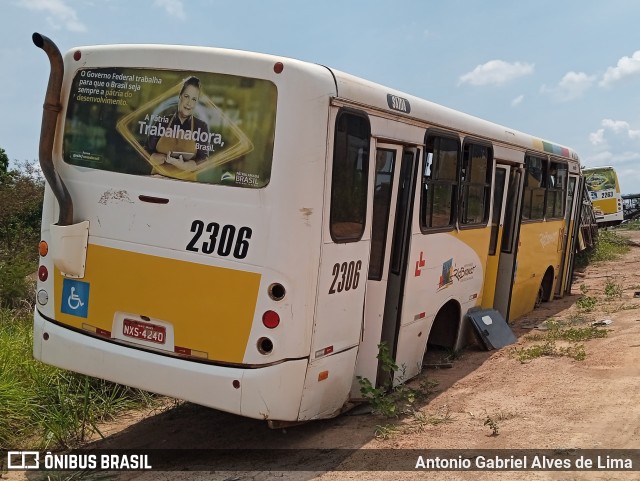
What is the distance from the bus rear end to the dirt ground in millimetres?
793

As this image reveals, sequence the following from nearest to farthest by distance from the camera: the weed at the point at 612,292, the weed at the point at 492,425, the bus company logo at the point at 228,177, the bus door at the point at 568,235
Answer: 1. the bus company logo at the point at 228,177
2. the weed at the point at 492,425
3. the bus door at the point at 568,235
4. the weed at the point at 612,292

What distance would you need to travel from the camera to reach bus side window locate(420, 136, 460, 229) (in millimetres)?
6367

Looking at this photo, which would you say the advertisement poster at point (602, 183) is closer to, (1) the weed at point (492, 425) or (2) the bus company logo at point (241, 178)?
(1) the weed at point (492, 425)

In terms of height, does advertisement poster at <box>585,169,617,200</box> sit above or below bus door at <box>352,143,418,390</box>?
above

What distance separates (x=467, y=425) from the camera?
563 centimetres

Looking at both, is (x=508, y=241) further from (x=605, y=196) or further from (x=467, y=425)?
(x=605, y=196)

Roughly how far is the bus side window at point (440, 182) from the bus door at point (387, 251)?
329 millimetres

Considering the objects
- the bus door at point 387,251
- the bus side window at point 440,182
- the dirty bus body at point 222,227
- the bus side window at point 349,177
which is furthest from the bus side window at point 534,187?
the bus side window at point 349,177

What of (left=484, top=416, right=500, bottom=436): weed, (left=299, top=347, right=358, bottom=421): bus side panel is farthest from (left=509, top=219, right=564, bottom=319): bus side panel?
(left=299, top=347, right=358, bottom=421): bus side panel

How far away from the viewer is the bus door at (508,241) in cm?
891

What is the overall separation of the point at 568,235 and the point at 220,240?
9.27 meters

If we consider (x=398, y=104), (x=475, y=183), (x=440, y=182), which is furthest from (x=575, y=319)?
(x=398, y=104)

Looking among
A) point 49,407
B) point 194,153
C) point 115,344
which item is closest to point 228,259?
point 194,153

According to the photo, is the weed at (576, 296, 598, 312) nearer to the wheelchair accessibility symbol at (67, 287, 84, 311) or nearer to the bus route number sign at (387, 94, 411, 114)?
the bus route number sign at (387, 94, 411, 114)
